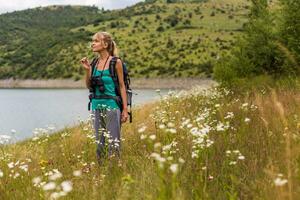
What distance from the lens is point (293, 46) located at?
1830 cm

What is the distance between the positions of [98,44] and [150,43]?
129 meters

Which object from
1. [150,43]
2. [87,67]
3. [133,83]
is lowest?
[133,83]

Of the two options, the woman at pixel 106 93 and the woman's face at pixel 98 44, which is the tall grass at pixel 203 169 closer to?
the woman at pixel 106 93

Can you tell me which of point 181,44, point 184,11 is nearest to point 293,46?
point 181,44

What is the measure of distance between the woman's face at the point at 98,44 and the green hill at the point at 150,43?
319 ft

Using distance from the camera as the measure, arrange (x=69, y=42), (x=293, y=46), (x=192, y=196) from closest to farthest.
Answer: (x=192, y=196) → (x=293, y=46) → (x=69, y=42)

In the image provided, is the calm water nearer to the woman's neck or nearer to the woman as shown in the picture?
the woman

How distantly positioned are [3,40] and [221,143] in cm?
18675

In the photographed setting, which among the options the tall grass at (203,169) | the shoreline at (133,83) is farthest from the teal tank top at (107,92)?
the shoreline at (133,83)

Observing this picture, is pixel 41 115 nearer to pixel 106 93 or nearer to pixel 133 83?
pixel 106 93

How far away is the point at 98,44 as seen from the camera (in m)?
7.33

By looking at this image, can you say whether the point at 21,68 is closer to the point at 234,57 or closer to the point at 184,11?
the point at 184,11

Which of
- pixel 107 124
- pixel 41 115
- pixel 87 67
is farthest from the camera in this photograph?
pixel 41 115

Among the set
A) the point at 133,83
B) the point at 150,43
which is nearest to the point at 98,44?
the point at 133,83
